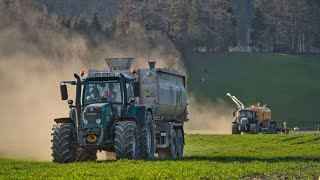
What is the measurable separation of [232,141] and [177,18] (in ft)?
401

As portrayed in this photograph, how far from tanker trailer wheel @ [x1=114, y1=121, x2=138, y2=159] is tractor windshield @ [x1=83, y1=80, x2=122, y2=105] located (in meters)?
1.98

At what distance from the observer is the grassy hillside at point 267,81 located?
5197 inches

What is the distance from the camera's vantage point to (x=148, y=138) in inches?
1380

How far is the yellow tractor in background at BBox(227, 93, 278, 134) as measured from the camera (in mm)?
89750

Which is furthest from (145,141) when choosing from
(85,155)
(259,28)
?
(259,28)

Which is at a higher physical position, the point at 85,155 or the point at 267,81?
the point at 267,81

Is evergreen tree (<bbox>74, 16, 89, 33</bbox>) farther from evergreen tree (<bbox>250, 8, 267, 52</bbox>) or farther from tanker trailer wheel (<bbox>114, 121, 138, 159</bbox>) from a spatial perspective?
tanker trailer wheel (<bbox>114, 121, 138, 159</bbox>)

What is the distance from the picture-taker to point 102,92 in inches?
1363

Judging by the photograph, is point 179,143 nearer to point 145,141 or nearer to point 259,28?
point 145,141

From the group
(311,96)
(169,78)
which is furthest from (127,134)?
(311,96)

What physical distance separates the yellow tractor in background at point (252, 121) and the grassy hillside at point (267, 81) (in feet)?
75.3

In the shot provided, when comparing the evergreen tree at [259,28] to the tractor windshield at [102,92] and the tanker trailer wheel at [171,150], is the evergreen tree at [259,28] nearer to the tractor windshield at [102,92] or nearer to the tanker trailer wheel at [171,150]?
the tanker trailer wheel at [171,150]

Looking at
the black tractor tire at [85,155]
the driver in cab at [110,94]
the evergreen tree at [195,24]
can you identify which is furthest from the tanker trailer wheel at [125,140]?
the evergreen tree at [195,24]

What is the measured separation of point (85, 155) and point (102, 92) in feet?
11.4
